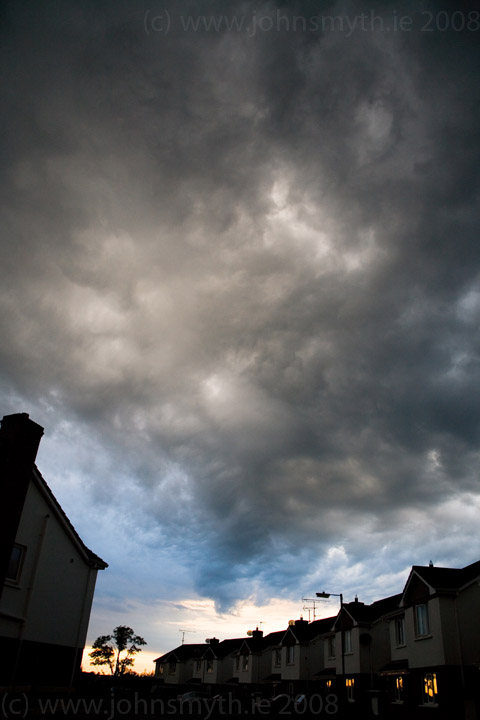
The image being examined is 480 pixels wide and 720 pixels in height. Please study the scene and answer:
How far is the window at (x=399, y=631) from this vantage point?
115 ft

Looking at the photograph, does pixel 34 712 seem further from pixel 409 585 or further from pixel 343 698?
pixel 343 698

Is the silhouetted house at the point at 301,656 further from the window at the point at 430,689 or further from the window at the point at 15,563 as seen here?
the window at the point at 15,563

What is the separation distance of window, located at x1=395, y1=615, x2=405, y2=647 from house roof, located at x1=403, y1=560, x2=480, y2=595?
3496 mm

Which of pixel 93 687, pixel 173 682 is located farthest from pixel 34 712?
pixel 173 682

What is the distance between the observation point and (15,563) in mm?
20062

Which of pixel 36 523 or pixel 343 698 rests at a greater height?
pixel 36 523

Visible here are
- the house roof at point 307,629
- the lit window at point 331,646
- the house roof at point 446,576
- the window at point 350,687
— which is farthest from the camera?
the house roof at point 307,629

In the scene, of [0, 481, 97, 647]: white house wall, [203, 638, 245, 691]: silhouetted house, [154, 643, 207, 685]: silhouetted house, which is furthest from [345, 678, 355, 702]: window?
[154, 643, 207, 685]: silhouetted house

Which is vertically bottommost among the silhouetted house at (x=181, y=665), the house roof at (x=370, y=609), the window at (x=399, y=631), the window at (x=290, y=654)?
the silhouetted house at (x=181, y=665)

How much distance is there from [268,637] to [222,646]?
38.7ft

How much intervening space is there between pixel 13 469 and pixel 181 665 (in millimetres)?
86846

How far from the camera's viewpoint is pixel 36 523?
21.4 m

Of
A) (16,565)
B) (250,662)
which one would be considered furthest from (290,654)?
(16,565)

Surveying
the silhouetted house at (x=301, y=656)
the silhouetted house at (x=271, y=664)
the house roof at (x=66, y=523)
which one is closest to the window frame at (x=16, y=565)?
the house roof at (x=66, y=523)
